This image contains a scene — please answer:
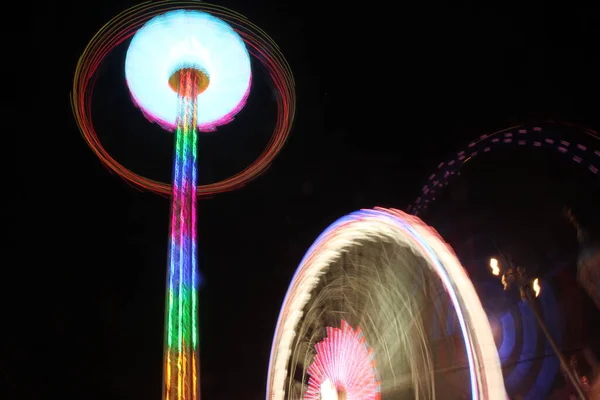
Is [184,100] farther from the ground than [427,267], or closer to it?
farther from the ground

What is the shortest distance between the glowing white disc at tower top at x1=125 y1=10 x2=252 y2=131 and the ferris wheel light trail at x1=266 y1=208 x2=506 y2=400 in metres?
4.32

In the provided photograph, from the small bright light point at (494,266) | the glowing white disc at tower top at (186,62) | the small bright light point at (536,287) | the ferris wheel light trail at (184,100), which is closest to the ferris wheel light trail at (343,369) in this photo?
the small bright light point at (494,266)

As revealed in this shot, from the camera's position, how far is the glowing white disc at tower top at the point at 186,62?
11195 mm

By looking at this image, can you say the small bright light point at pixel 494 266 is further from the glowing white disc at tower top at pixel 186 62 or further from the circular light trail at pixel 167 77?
the glowing white disc at tower top at pixel 186 62

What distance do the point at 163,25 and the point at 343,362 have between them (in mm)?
8430

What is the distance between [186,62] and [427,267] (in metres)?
7.13

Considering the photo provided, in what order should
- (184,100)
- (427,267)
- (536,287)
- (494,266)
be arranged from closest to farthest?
(427,267) < (184,100) < (494,266) < (536,287)

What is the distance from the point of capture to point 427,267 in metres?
10.7

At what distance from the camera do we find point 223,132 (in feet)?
45.7

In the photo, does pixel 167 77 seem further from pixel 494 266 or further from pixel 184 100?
pixel 494 266

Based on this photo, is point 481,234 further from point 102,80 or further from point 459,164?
point 102,80

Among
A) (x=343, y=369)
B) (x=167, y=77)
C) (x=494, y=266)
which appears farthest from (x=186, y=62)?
(x=494, y=266)

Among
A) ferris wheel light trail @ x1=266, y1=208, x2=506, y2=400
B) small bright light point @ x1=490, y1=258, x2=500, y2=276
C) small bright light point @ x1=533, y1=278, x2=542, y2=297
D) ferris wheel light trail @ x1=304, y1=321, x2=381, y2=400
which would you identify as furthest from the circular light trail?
small bright light point @ x1=533, y1=278, x2=542, y2=297

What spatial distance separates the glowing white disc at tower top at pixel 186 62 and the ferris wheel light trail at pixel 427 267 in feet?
14.2
